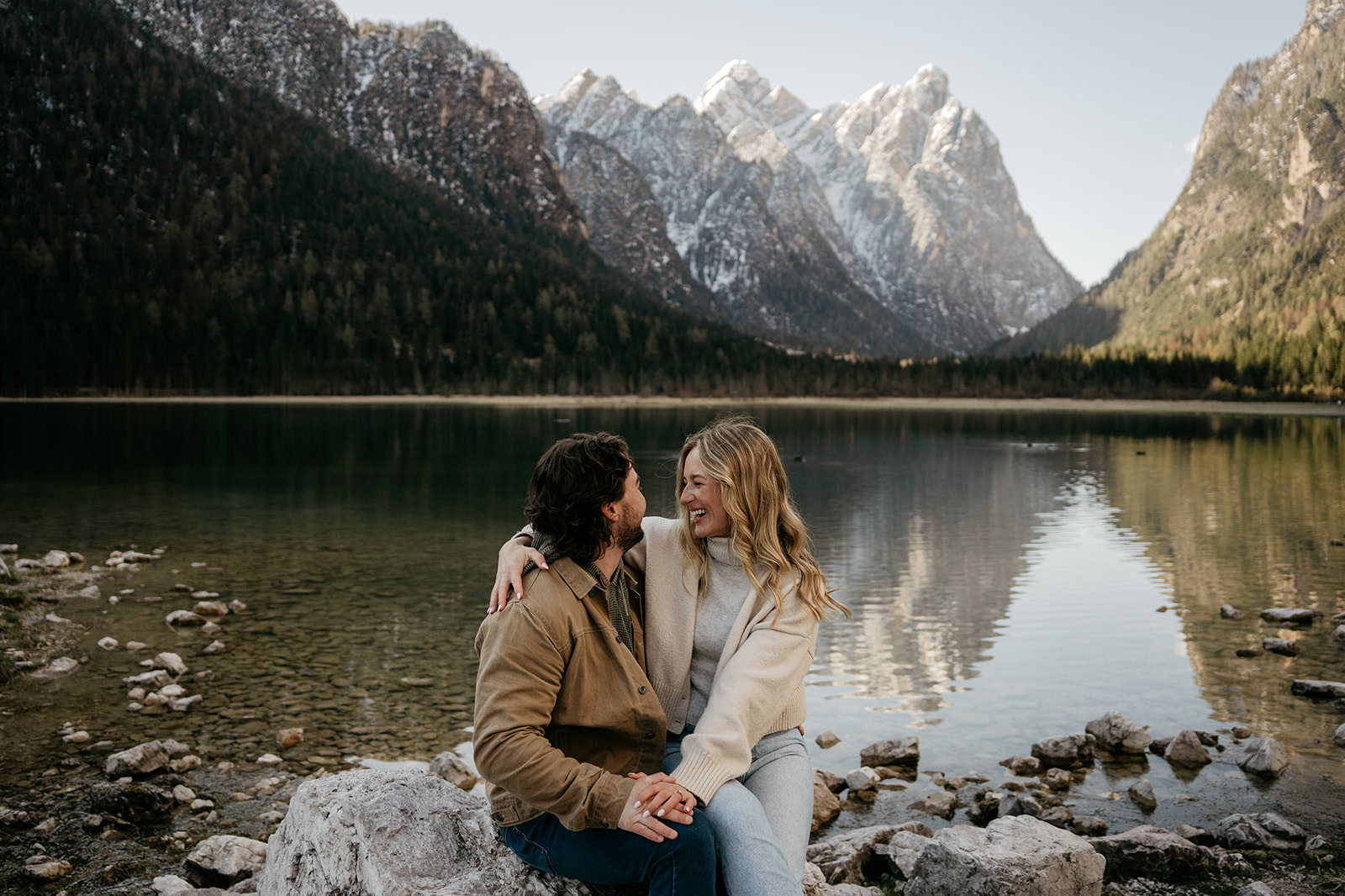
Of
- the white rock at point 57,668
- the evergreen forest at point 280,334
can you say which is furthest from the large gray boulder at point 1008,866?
the evergreen forest at point 280,334

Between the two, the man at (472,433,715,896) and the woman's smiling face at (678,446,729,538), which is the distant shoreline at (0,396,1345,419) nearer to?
the woman's smiling face at (678,446,729,538)

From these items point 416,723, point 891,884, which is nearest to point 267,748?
point 416,723

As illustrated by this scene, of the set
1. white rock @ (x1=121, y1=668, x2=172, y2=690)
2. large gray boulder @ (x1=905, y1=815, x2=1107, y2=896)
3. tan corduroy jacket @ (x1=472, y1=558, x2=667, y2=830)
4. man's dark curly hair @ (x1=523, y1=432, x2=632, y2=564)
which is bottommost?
white rock @ (x1=121, y1=668, x2=172, y2=690)

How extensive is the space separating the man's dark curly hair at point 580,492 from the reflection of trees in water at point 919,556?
32.2 feet

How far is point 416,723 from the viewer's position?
12.3 m

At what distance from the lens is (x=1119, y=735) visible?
11.6m

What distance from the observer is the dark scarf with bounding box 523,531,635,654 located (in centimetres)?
466

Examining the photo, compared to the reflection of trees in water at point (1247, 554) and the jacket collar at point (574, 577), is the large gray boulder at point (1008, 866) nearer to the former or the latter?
the jacket collar at point (574, 577)

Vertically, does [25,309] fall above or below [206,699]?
above

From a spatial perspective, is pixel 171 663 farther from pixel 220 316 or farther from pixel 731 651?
pixel 220 316

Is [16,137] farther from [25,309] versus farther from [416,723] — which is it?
[416,723]

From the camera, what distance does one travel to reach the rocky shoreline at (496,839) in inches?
190

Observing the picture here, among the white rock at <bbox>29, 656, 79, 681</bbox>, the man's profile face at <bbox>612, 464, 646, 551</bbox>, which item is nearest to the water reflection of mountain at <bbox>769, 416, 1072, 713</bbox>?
the man's profile face at <bbox>612, 464, 646, 551</bbox>

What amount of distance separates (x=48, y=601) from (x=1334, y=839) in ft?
60.6
